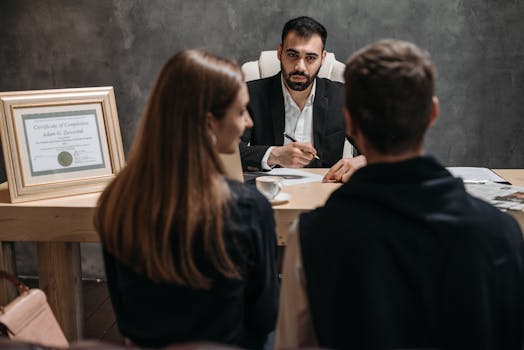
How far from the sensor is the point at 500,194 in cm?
183

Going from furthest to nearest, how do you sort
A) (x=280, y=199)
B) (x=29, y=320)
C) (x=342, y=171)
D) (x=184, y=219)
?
(x=342, y=171), (x=280, y=199), (x=29, y=320), (x=184, y=219)

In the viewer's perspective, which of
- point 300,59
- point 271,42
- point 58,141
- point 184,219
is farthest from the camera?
point 271,42

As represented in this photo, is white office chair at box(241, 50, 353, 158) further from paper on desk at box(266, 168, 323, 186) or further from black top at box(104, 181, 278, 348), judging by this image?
black top at box(104, 181, 278, 348)

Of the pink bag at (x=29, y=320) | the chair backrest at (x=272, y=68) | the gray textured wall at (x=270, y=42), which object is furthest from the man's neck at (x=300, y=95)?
the pink bag at (x=29, y=320)

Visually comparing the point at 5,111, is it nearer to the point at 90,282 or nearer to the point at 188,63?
the point at 188,63

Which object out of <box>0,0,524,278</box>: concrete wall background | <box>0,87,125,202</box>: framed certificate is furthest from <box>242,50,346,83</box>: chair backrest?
<box>0,87,125,202</box>: framed certificate

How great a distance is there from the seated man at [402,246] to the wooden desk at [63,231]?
774mm

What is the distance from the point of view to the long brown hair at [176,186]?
1.11 m

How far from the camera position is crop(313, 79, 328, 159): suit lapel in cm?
281

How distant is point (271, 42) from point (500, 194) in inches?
70.0

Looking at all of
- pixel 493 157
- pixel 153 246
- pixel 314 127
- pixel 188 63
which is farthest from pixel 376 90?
pixel 493 157

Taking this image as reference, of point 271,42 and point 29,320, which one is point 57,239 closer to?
point 29,320

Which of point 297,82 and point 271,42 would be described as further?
point 271,42

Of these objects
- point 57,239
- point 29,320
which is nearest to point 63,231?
point 57,239
